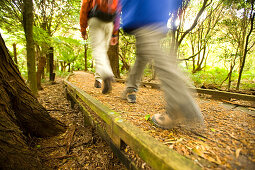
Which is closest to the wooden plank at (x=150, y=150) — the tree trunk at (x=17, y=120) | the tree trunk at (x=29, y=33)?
the tree trunk at (x=17, y=120)

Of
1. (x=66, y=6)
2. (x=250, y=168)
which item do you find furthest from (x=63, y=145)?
(x=66, y=6)

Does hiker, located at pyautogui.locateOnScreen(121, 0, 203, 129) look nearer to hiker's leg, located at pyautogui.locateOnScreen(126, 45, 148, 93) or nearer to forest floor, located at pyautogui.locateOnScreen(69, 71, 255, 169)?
forest floor, located at pyautogui.locateOnScreen(69, 71, 255, 169)

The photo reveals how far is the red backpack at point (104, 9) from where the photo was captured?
72.0 inches

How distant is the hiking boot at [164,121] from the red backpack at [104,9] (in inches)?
69.0

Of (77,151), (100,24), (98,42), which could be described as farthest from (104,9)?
(77,151)

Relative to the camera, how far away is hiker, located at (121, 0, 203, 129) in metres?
1.04

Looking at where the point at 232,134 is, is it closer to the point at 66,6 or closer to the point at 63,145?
the point at 63,145

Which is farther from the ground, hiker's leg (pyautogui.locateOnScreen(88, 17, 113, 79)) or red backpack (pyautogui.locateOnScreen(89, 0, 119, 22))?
red backpack (pyautogui.locateOnScreen(89, 0, 119, 22))

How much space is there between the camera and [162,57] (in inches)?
45.7

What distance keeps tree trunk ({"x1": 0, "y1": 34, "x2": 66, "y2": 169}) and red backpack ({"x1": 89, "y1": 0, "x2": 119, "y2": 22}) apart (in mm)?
1258

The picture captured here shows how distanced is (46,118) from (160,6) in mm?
2114

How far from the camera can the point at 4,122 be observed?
116 centimetres

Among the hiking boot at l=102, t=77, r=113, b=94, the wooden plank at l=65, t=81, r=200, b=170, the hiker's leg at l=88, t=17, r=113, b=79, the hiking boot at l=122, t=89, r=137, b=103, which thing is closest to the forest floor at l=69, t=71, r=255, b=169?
the wooden plank at l=65, t=81, r=200, b=170

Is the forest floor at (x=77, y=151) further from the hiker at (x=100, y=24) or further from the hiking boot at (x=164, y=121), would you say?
the hiker at (x=100, y=24)
